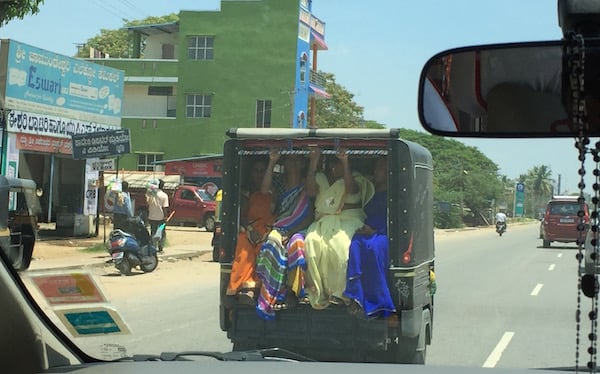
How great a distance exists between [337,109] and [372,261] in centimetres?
136

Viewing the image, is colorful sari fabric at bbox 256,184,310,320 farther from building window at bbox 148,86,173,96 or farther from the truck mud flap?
building window at bbox 148,86,173,96

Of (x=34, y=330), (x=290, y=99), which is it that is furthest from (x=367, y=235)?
(x=34, y=330)

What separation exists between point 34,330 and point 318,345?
1.94 meters

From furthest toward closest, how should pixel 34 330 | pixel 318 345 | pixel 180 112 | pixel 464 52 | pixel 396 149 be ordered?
pixel 396 149, pixel 318 345, pixel 180 112, pixel 34 330, pixel 464 52

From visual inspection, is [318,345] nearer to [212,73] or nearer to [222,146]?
[222,146]

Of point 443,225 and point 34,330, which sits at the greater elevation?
point 443,225

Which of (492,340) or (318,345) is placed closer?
(318,345)

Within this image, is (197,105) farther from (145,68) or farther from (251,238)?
(251,238)

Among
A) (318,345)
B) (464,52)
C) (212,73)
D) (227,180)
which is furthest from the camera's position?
(227,180)

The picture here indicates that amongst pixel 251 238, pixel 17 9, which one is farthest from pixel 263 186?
pixel 17 9

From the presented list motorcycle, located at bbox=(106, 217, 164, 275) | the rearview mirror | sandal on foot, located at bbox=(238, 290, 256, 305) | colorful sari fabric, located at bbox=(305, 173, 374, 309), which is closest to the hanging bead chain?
the rearview mirror

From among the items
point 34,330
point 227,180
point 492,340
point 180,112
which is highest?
point 180,112

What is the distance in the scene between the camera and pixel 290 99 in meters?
3.96

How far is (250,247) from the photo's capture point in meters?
5.34
